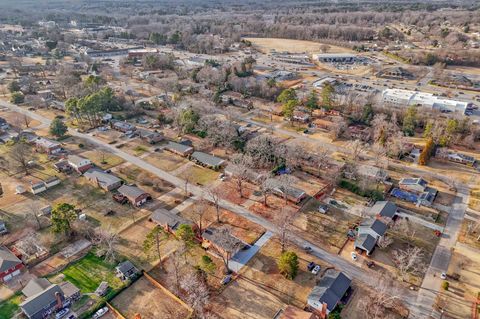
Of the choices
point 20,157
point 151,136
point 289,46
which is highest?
point 289,46

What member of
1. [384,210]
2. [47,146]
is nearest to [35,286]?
[47,146]

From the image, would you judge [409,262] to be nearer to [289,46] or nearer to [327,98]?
[327,98]

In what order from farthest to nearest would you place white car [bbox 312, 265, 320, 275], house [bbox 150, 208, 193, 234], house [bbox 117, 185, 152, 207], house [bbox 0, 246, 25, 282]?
1. house [bbox 117, 185, 152, 207]
2. house [bbox 150, 208, 193, 234]
3. white car [bbox 312, 265, 320, 275]
4. house [bbox 0, 246, 25, 282]

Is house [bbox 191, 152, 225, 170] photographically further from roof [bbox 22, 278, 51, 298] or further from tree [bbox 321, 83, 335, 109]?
tree [bbox 321, 83, 335, 109]

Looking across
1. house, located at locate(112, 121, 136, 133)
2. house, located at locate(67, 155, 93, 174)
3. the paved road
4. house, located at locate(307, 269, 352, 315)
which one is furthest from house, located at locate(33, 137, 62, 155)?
house, located at locate(307, 269, 352, 315)

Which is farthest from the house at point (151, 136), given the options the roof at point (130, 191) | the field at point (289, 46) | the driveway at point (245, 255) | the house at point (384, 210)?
the field at point (289, 46)

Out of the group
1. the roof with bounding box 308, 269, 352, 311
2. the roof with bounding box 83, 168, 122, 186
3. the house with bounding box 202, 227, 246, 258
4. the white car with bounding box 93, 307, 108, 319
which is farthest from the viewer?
the roof with bounding box 83, 168, 122, 186

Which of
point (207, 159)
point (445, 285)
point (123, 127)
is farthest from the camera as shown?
point (123, 127)

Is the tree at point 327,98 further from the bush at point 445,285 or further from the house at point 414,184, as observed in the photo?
the bush at point 445,285
